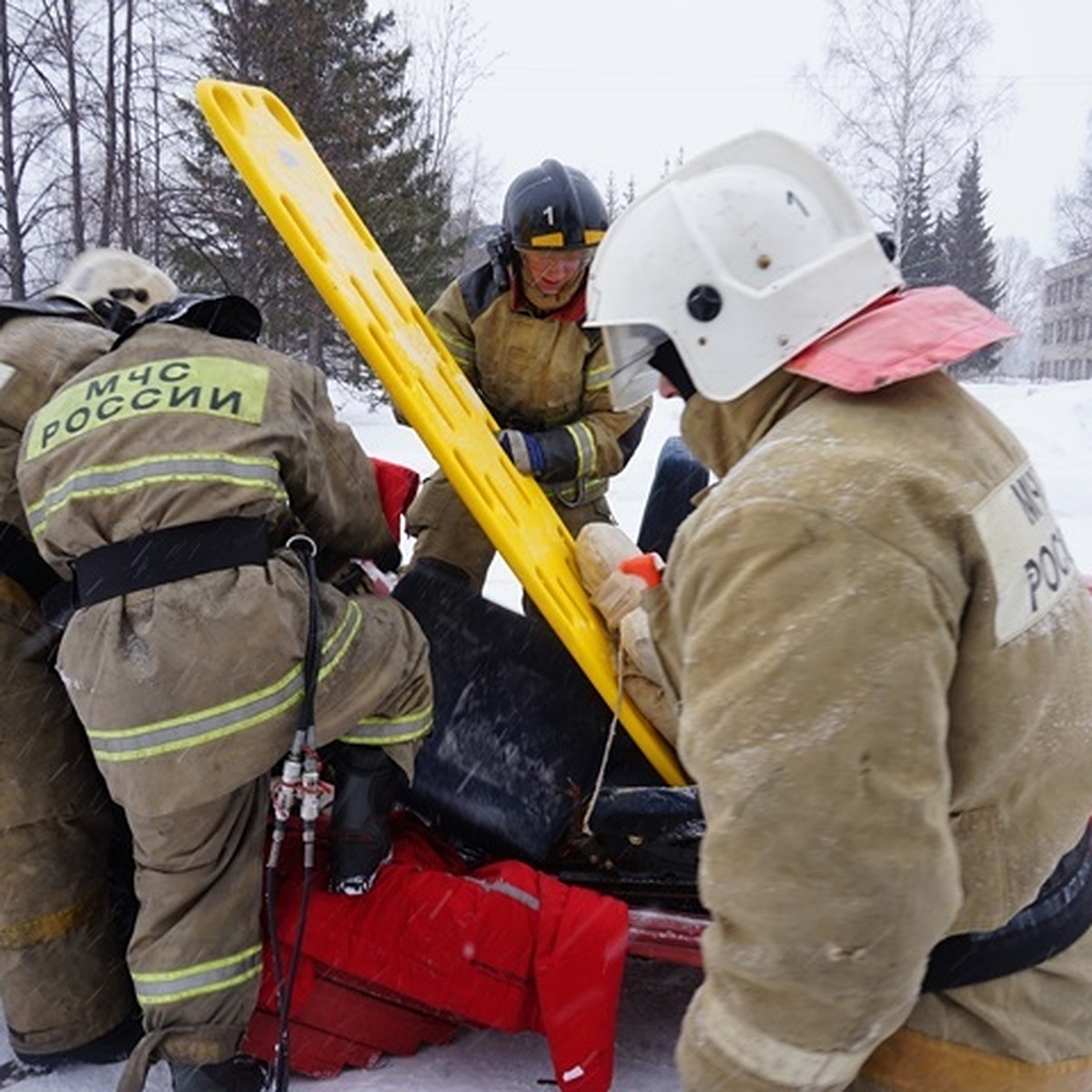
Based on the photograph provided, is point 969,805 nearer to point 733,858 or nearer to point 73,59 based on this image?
point 733,858

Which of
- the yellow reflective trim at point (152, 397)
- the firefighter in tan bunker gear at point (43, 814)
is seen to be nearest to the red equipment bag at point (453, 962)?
the firefighter in tan bunker gear at point (43, 814)

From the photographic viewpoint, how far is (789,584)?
1.06 metres

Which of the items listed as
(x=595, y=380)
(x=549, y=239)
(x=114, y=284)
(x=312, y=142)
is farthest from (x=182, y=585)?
(x=312, y=142)

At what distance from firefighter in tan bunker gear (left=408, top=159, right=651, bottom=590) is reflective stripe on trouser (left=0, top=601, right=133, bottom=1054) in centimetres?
123

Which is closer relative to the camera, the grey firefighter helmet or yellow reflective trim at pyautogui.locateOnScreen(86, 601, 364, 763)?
yellow reflective trim at pyautogui.locateOnScreen(86, 601, 364, 763)

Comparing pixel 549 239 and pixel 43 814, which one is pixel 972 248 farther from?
pixel 43 814

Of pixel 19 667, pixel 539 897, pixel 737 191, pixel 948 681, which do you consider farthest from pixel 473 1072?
pixel 737 191

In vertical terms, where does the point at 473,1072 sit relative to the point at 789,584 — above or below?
below

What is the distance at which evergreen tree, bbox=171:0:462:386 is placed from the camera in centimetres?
1321

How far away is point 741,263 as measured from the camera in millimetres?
1382

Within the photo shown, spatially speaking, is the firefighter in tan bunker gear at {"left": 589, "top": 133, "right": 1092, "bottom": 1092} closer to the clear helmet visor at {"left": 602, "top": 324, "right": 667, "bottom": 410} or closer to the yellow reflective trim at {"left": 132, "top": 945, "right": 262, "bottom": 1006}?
the clear helmet visor at {"left": 602, "top": 324, "right": 667, "bottom": 410}

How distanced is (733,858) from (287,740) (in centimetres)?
130

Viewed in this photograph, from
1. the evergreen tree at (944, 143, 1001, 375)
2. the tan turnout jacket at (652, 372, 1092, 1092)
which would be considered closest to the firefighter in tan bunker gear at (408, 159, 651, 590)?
the tan turnout jacket at (652, 372, 1092, 1092)

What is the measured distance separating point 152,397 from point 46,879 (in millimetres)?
1155
